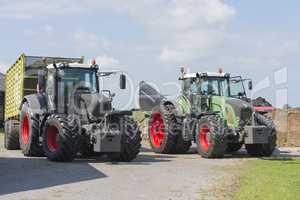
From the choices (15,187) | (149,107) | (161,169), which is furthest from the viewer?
(149,107)

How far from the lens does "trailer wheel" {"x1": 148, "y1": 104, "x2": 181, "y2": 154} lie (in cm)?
1962

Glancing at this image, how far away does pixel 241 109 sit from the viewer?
58.3 feet

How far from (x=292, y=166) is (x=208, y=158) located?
3.07 meters

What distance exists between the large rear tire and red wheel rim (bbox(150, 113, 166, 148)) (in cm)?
490

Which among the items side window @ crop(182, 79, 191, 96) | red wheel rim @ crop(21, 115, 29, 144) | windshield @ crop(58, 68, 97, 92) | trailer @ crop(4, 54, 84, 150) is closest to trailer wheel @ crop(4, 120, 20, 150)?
trailer @ crop(4, 54, 84, 150)

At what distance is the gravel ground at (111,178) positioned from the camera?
1011 cm

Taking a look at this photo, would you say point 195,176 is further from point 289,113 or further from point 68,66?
point 289,113

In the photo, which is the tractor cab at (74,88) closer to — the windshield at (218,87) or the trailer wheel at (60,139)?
the trailer wheel at (60,139)

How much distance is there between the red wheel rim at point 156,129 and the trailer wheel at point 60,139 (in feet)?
18.8

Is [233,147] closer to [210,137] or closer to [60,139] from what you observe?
[210,137]

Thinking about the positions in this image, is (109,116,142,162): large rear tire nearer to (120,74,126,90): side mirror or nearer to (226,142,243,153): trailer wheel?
(120,74,126,90): side mirror

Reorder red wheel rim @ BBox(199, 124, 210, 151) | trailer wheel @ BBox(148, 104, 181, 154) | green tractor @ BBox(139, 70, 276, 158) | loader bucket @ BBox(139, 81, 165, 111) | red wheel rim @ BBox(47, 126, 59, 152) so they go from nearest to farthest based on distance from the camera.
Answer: red wheel rim @ BBox(47, 126, 59, 152) → green tractor @ BBox(139, 70, 276, 158) → red wheel rim @ BBox(199, 124, 210, 151) → trailer wheel @ BBox(148, 104, 181, 154) → loader bucket @ BBox(139, 81, 165, 111)

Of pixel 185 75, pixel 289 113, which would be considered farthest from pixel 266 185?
pixel 289 113

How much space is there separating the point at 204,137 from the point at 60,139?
5.00 m
